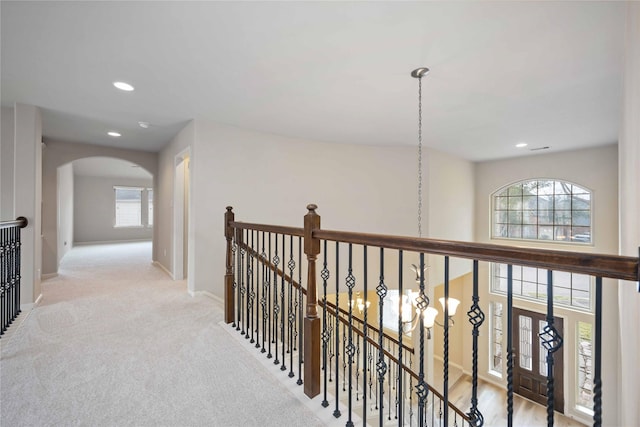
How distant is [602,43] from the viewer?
2236 mm

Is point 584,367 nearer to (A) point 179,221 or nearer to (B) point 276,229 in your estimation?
(B) point 276,229

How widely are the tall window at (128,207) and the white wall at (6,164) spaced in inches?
307

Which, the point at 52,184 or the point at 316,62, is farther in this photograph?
the point at 52,184

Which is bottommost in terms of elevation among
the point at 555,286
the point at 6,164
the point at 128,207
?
the point at 555,286

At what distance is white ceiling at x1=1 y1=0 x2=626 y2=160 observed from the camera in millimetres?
1930

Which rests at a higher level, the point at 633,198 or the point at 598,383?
the point at 633,198

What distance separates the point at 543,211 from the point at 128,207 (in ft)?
42.3

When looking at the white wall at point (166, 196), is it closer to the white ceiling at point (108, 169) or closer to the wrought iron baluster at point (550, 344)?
the white ceiling at point (108, 169)

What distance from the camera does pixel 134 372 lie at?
6.79 feet

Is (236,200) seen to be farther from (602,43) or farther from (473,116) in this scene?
(602,43)

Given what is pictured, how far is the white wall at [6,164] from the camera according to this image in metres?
3.60

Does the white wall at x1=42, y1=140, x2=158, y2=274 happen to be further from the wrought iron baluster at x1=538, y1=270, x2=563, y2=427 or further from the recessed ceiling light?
the wrought iron baluster at x1=538, y1=270, x2=563, y2=427

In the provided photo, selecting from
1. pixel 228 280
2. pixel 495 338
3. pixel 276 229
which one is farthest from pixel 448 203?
pixel 276 229

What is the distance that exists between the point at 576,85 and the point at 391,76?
1.89m
